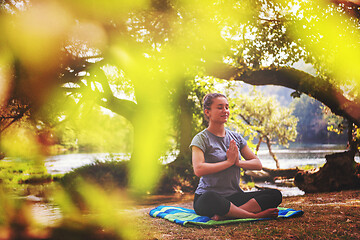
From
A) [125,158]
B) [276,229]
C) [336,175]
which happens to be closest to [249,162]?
[276,229]

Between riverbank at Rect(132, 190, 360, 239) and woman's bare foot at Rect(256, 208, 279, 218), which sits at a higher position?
woman's bare foot at Rect(256, 208, 279, 218)

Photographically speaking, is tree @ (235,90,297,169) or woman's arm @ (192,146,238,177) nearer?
woman's arm @ (192,146,238,177)

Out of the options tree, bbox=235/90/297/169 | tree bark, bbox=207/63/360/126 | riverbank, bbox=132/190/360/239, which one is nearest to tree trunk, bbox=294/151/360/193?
tree bark, bbox=207/63/360/126

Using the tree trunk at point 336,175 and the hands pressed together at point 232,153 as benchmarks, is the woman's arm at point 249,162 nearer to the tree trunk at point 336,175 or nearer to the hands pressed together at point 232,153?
the hands pressed together at point 232,153

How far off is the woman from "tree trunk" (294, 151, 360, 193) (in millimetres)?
6841

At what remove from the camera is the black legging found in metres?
4.49

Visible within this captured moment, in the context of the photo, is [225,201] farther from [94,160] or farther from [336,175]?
[94,160]

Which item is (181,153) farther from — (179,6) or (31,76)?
(179,6)

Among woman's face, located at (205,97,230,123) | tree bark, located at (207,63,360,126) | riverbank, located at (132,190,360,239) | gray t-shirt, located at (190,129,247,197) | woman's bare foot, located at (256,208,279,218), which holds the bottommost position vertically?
riverbank, located at (132,190,360,239)

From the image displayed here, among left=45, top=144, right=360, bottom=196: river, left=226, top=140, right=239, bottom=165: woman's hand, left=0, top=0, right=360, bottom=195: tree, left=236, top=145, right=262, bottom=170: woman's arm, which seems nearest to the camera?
left=226, top=140, right=239, bottom=165: woman's hand

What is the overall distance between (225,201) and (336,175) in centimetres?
757

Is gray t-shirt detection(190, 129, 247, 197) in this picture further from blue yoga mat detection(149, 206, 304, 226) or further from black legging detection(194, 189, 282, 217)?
blue yoga mat detection(149, 206, 304, 226)

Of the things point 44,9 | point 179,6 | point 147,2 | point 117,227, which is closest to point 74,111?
point 44,9

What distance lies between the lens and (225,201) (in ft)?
14.7
